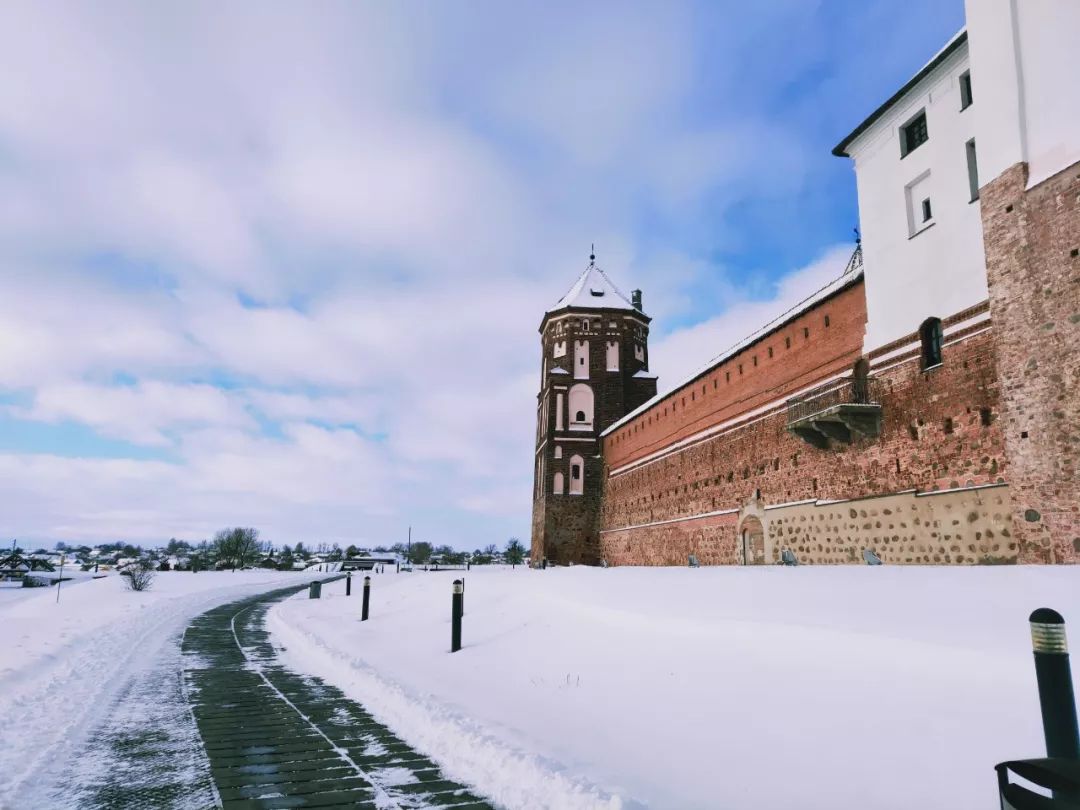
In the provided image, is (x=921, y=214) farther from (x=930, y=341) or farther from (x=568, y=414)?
(x=568, y=414)

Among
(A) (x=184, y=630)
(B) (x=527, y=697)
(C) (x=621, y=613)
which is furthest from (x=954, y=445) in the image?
(A) (x=184, y=630)

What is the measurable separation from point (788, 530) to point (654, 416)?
1289 cm

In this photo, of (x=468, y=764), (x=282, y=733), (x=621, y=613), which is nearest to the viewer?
(x=468, y=764)

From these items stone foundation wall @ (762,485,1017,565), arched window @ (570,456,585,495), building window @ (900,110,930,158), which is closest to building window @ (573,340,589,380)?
arched window @ (570,456,585,495)

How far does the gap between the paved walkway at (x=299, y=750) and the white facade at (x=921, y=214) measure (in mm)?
13342

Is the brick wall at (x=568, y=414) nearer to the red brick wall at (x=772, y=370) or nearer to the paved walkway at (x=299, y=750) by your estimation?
the red brick wall at (x=772, y=370)

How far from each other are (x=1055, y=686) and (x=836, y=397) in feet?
50.1

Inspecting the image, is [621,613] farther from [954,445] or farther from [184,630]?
[184,630]

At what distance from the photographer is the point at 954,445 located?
1377 centimetres

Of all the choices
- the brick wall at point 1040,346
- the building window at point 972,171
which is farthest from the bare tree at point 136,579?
the building window at point 972,171

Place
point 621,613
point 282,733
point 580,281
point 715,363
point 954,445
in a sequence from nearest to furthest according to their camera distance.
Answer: point 282,733
point 621,613
point 954,445
point 715,363
point 580,281

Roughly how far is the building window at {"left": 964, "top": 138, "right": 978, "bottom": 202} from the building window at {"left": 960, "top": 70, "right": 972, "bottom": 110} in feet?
2.80

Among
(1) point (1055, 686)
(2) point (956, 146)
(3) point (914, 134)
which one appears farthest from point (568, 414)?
(1) point (1055, 686)

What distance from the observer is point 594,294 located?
149 ft
